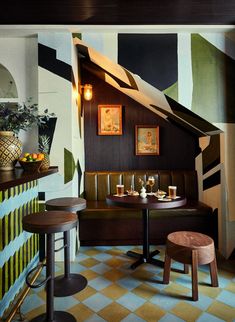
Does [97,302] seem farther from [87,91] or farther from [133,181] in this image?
[87,91]

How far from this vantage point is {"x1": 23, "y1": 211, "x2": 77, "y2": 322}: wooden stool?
162 centimetres

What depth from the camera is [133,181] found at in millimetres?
3709

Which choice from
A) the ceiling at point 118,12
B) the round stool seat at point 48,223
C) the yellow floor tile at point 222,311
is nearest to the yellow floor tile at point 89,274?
the round stool seat at point 48,223

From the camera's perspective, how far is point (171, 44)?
9.21 feet

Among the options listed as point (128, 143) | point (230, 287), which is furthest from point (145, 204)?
point (128, 143)

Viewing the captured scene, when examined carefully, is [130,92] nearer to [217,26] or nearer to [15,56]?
[217,26]

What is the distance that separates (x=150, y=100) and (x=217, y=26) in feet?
3.95

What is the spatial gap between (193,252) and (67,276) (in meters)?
1.29

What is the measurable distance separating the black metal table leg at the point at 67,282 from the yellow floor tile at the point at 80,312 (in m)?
0.21

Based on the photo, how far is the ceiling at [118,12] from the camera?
2240mm

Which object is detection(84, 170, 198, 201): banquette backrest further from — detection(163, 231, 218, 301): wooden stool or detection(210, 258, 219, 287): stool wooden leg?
detection(210, 258, 219, 287): stool wooden leg

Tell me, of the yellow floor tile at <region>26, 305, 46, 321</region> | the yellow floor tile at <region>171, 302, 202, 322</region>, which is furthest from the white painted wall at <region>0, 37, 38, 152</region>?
the yellow floor tile at <region>171, 302, 202, 322</region>

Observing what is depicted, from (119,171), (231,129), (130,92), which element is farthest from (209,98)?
(119,171)

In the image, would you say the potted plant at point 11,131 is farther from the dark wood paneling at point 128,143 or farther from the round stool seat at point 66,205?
the dark wood paneling at point 128,143
